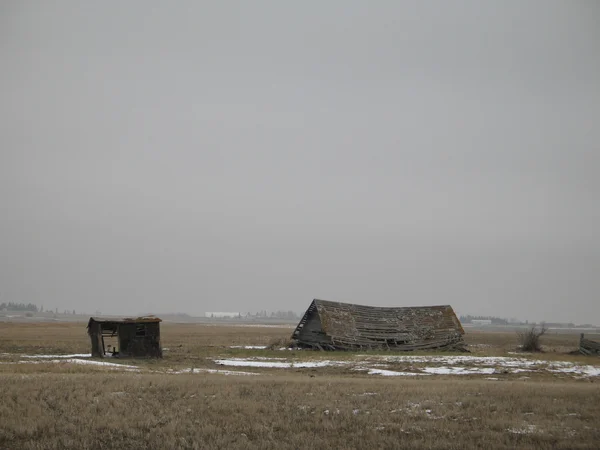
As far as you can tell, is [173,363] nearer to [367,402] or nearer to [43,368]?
[43,368]

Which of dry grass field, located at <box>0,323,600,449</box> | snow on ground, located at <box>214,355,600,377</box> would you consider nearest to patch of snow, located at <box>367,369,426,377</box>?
snow on ground, located at <box>214,355,600,377</box>

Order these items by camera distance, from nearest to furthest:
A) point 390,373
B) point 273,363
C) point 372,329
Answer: point 390,373, point 273,363, point 372,329

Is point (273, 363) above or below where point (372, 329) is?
below

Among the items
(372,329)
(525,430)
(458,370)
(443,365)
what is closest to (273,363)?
(443,365)

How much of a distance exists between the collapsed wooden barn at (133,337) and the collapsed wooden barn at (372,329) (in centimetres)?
1459

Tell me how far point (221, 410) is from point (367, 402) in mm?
4267

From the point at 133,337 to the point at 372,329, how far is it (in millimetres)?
20671

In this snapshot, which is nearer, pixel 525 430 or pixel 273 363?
pixel 525 430

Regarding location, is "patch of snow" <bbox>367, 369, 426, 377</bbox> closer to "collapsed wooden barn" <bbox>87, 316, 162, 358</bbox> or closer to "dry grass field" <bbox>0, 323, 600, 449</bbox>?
"dry grass field" <bbox>0, 323, 600, 449</bbox>

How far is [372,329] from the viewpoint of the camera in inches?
1853

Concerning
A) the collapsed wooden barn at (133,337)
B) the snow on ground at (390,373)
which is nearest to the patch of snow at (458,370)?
the snow on ground at (390,373)

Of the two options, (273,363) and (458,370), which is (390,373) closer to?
(458,370)

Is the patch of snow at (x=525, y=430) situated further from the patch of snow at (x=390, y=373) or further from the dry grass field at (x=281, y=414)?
the patch of snow at (x=390, y=373)

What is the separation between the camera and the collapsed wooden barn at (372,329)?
45.1 m
